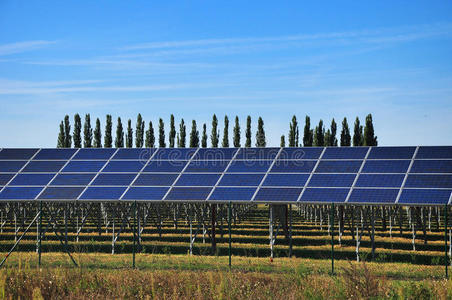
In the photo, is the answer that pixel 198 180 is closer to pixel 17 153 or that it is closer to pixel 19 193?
pixel 19 193

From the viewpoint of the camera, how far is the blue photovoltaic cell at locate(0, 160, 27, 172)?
34.8m

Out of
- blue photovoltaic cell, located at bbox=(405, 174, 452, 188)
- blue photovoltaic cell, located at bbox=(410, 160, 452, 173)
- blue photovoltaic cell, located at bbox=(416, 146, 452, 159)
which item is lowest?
blue photovoltaic cell, located at bbox=(405, 174, 452, 188)

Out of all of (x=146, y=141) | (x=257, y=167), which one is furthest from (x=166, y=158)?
(x=146, y=141)

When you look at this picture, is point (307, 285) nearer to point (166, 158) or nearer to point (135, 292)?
point (135, 292)

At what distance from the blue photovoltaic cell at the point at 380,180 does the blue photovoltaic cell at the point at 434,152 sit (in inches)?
107

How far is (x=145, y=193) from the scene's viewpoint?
97.0ft

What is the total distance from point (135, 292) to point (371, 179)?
15.5 metres

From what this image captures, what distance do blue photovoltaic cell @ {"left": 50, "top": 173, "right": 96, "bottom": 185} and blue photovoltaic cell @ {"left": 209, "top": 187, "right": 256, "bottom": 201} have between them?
294 inches

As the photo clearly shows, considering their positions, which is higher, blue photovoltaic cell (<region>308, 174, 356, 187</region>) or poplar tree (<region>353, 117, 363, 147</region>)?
poplar tree (<region>353, 117, 363, 147</region>)

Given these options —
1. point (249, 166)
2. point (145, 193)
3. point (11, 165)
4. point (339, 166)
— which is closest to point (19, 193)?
point (11, 165)

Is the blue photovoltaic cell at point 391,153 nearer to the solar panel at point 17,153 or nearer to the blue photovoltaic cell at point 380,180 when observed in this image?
the blue photovoltaic cell at point 380,180

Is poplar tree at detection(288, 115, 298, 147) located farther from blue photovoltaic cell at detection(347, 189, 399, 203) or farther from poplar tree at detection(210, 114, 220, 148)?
blue photovoltaic cell at detection(347, 189, 399, 203)

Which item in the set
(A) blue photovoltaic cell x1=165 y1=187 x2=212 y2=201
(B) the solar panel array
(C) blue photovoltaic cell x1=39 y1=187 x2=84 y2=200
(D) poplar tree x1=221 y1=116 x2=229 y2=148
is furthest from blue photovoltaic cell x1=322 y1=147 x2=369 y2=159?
(D) poplar tree x1=221 y1=116 x2=229 y2=148

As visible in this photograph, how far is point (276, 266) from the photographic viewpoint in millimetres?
24453
